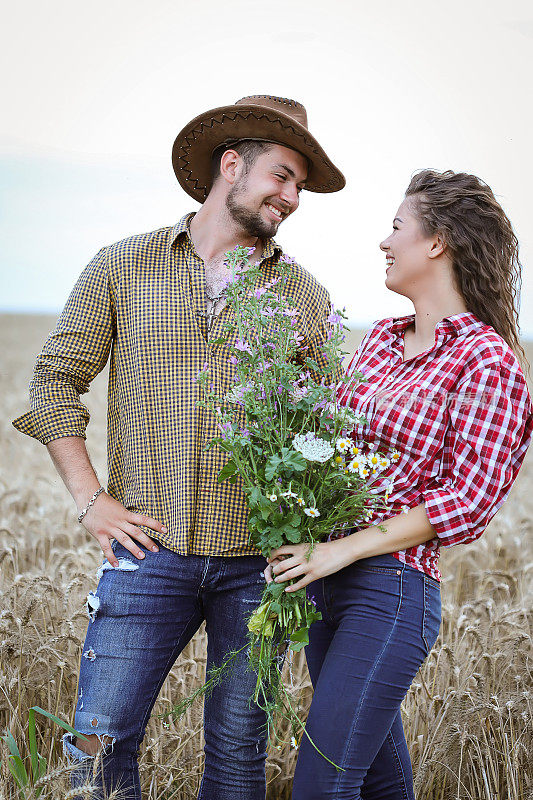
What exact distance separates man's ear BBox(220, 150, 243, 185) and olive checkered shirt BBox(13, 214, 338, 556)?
38 centimetres

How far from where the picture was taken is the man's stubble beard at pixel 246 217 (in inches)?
129

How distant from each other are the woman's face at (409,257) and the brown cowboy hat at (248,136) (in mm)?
632

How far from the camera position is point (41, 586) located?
168 inches

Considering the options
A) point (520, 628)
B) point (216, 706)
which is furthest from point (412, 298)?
point (520, 628)

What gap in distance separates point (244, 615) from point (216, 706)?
0.34m

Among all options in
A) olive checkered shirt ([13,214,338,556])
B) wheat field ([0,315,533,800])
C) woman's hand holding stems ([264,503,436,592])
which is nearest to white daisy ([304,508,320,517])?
woman's hand holding stems ([264,503,436,592])

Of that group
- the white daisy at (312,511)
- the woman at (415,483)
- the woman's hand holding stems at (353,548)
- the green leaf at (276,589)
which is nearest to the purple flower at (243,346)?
the woman at (415,483)

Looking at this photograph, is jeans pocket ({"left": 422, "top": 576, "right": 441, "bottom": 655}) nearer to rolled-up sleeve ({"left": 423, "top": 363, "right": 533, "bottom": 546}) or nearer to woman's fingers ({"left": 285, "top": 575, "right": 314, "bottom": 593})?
rolled-up sleeve ({"left": 423, "top": 363, "right": 533, "bottom": 546})

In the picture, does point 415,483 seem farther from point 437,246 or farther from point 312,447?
point 437,246

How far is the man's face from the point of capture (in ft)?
10.8

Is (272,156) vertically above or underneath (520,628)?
above

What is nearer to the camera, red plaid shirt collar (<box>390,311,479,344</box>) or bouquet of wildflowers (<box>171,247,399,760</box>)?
bouquet of wildflowers (<box>171,247,399,760</box>)

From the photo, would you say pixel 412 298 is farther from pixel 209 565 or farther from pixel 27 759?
pixel 27 759

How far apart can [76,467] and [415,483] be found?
122cm
